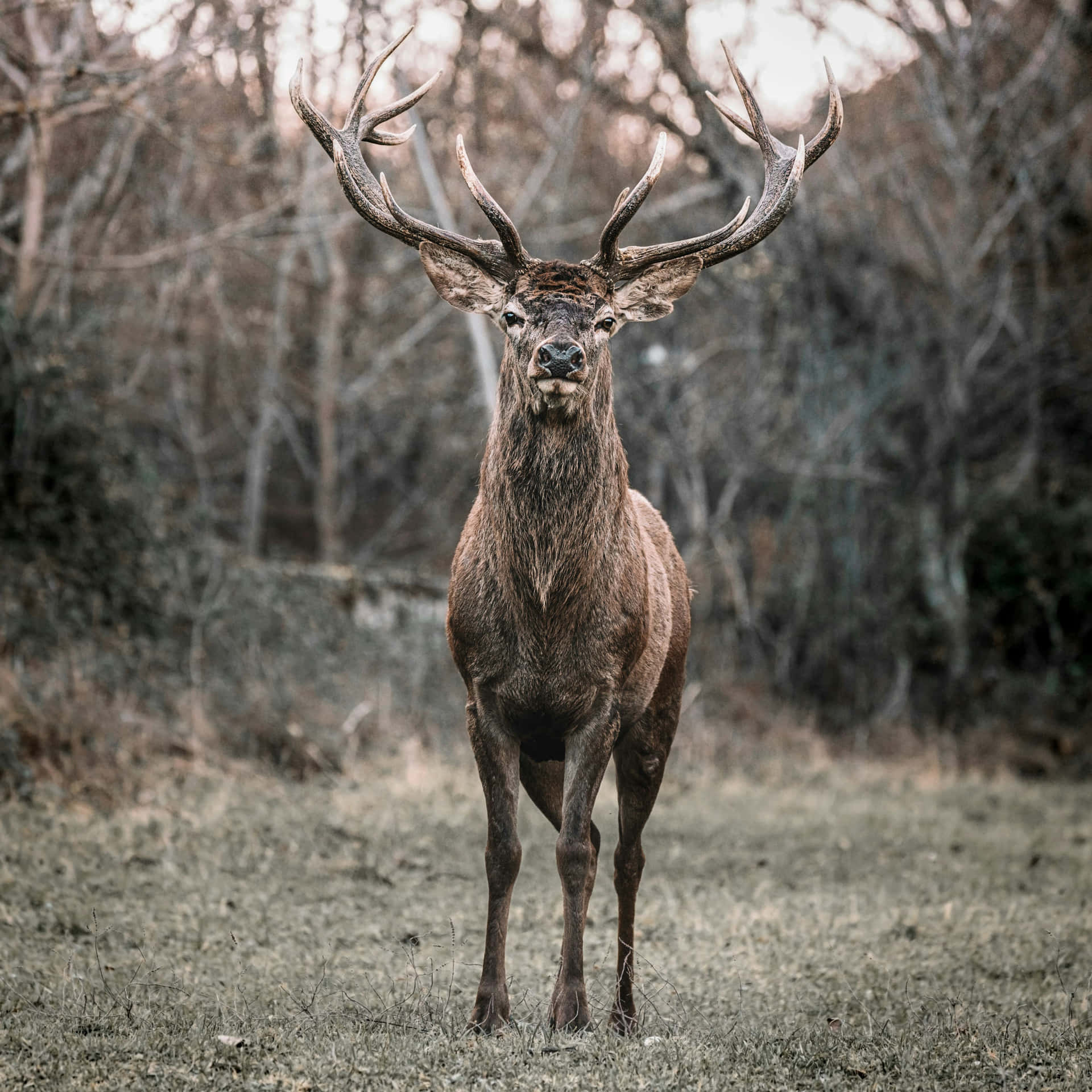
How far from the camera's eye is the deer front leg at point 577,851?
4.84 metres

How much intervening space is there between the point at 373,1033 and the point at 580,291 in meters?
2.84

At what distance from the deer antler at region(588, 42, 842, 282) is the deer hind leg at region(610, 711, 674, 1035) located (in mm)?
A: 1940

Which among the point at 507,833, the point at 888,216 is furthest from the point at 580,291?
the point at 888,216

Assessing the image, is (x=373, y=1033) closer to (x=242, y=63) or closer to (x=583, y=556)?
(x=583, y=556)

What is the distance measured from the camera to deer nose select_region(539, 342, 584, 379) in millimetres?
4805

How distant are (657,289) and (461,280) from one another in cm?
Result: 83

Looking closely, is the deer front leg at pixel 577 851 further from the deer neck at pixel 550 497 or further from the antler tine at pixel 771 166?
the antler tine at pixel 771 166

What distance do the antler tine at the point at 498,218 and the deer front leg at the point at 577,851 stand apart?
1.82m

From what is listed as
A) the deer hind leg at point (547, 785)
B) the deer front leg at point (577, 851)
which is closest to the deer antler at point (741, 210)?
the deer front leg at point (577, 851)

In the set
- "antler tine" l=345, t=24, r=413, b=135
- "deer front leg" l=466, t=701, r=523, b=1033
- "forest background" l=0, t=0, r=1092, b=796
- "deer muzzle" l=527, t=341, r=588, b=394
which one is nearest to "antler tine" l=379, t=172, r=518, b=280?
"antler tine" l=345, t=24, r=413, b=135

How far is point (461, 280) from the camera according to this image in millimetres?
5496

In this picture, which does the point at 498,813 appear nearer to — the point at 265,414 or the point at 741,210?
the point at 741,210

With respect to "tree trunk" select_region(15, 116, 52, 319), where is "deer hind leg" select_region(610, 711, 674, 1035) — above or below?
below

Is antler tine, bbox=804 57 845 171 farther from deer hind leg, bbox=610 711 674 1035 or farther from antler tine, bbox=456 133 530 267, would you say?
deer hind leg, bbox=610 711 674 1035
